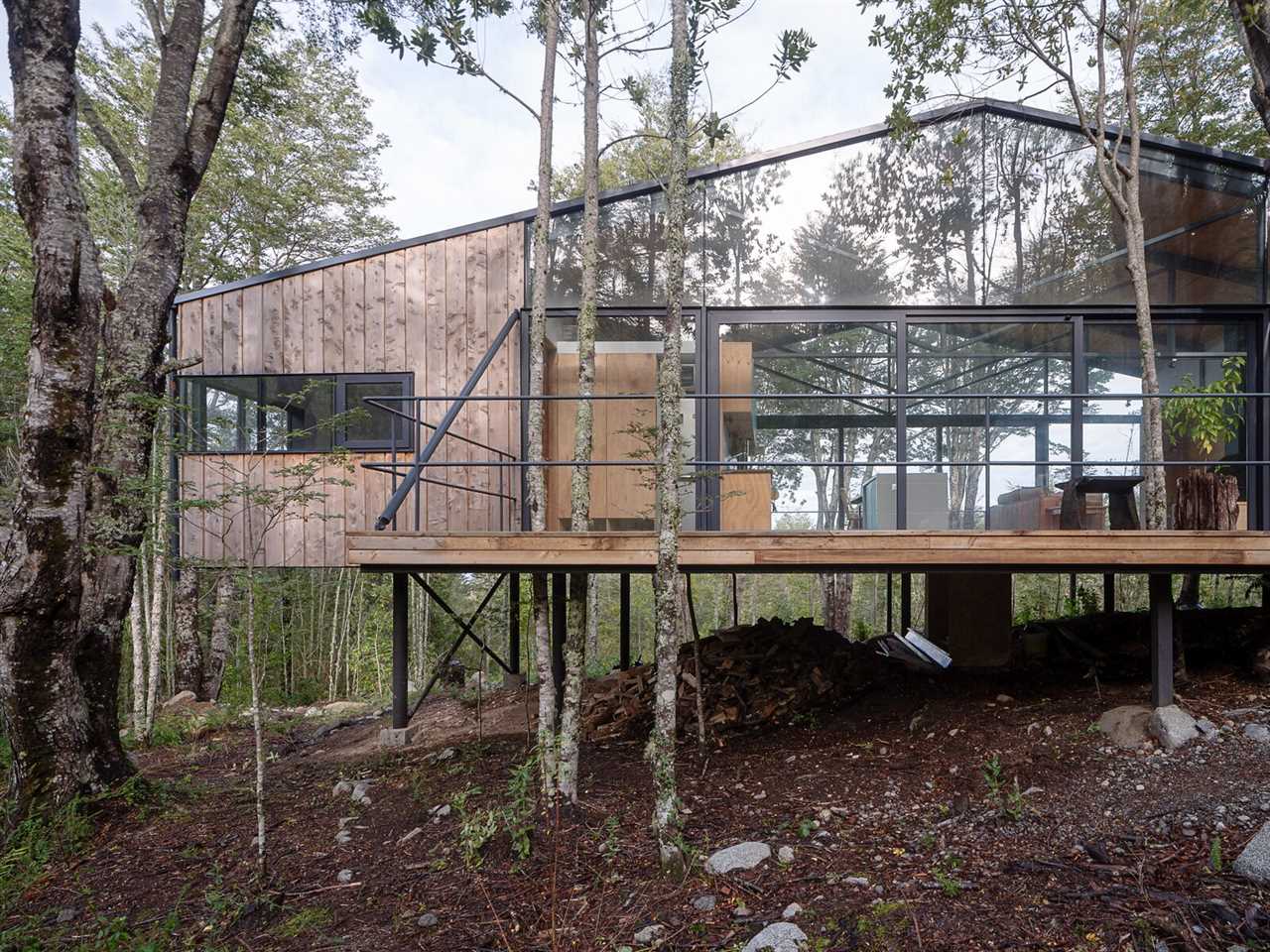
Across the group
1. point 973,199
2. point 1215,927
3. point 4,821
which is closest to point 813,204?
point 973,199

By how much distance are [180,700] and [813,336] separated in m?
10.2

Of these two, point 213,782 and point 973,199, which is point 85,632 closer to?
point 213,782

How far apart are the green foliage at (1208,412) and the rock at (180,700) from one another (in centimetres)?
1231

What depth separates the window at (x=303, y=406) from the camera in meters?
8.05

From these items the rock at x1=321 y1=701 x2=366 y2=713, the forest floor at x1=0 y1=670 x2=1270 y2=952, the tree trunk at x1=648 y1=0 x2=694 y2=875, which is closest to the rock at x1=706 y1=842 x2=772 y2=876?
the forest floor at x1=0 y1=670 x2=1270 y2=952

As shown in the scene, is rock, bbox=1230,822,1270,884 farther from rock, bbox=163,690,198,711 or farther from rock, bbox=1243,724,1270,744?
rock, bbox=163,690,198,711

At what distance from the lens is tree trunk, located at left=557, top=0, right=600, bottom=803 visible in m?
4.93

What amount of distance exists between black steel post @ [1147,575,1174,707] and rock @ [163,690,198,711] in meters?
11.4

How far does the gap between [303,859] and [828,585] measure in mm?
12553

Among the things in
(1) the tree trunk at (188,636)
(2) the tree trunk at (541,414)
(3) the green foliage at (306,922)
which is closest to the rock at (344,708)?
(1) the tree trunk at (188,636)

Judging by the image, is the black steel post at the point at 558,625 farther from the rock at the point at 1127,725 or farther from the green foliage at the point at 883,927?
the rock at the point at 1127,725

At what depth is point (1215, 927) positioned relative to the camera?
10.7ft

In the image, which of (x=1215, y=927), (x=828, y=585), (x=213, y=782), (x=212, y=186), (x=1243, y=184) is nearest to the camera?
(x=1215, y=927)

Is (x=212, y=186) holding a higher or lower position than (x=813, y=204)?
higher
